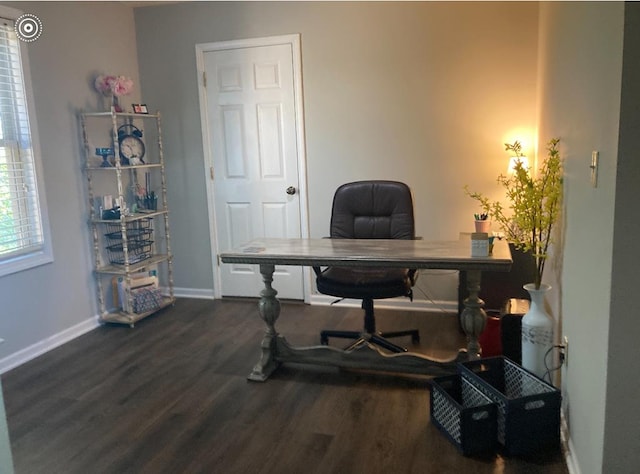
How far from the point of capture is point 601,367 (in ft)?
5.63

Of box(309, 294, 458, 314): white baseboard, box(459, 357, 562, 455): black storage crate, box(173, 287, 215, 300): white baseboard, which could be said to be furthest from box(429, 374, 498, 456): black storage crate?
box(173, 287, 215, 300): white baseboard

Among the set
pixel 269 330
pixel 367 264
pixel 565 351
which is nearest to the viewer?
pixel 565 351

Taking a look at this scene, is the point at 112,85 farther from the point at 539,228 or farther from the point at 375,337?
the point at 539,228

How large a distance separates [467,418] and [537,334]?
52 centimetres

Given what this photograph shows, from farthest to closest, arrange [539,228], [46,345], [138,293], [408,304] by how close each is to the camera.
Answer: [408,304]
[138,293]
[46,345]
[539,228]

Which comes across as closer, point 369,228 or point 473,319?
point 473,319

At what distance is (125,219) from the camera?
4.01 meters

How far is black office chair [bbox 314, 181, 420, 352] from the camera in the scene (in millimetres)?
3231

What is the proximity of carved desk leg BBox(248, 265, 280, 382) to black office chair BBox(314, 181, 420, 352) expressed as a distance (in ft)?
1.02

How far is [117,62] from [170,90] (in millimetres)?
456

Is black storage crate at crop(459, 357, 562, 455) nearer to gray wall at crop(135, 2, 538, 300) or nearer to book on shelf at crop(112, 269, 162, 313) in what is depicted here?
gray wall at crop(135, 2, 538, 300)

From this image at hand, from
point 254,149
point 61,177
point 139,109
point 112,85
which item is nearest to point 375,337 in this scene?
point 254,149

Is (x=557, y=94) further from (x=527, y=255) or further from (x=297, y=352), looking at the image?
(x=297, y=352)

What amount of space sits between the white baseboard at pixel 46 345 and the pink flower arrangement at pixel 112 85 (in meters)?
1.70
